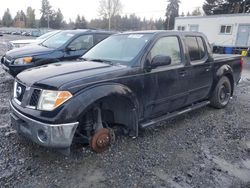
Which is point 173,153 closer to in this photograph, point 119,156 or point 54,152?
point 119,156

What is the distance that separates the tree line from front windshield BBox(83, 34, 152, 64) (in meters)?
18.7

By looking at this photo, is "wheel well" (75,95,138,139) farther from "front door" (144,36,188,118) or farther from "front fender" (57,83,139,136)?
"front door" (144,36,188,118)

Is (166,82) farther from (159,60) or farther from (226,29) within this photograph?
(226,29)

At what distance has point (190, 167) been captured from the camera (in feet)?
11.0

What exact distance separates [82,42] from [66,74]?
455 cm

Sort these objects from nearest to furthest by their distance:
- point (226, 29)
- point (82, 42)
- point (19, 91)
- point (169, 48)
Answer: point (19, 91), point (169, 48), point (82, 42), point (226, 29)

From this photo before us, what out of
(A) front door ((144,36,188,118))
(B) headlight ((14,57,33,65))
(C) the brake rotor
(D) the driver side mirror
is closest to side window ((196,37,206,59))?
(A) front door ((144,36,188,118))

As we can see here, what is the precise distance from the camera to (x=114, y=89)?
329 centimetres

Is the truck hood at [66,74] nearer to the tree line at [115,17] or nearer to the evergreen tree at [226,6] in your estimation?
the tree line at [115,17]

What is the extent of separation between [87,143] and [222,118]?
3.21m

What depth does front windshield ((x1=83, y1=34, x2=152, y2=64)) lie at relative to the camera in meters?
3.93

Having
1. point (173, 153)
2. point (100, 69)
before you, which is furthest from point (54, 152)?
point (173, 153)

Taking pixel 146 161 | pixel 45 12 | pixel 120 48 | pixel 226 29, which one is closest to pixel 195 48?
pixel 120 48

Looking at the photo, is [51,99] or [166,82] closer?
[51,99]
